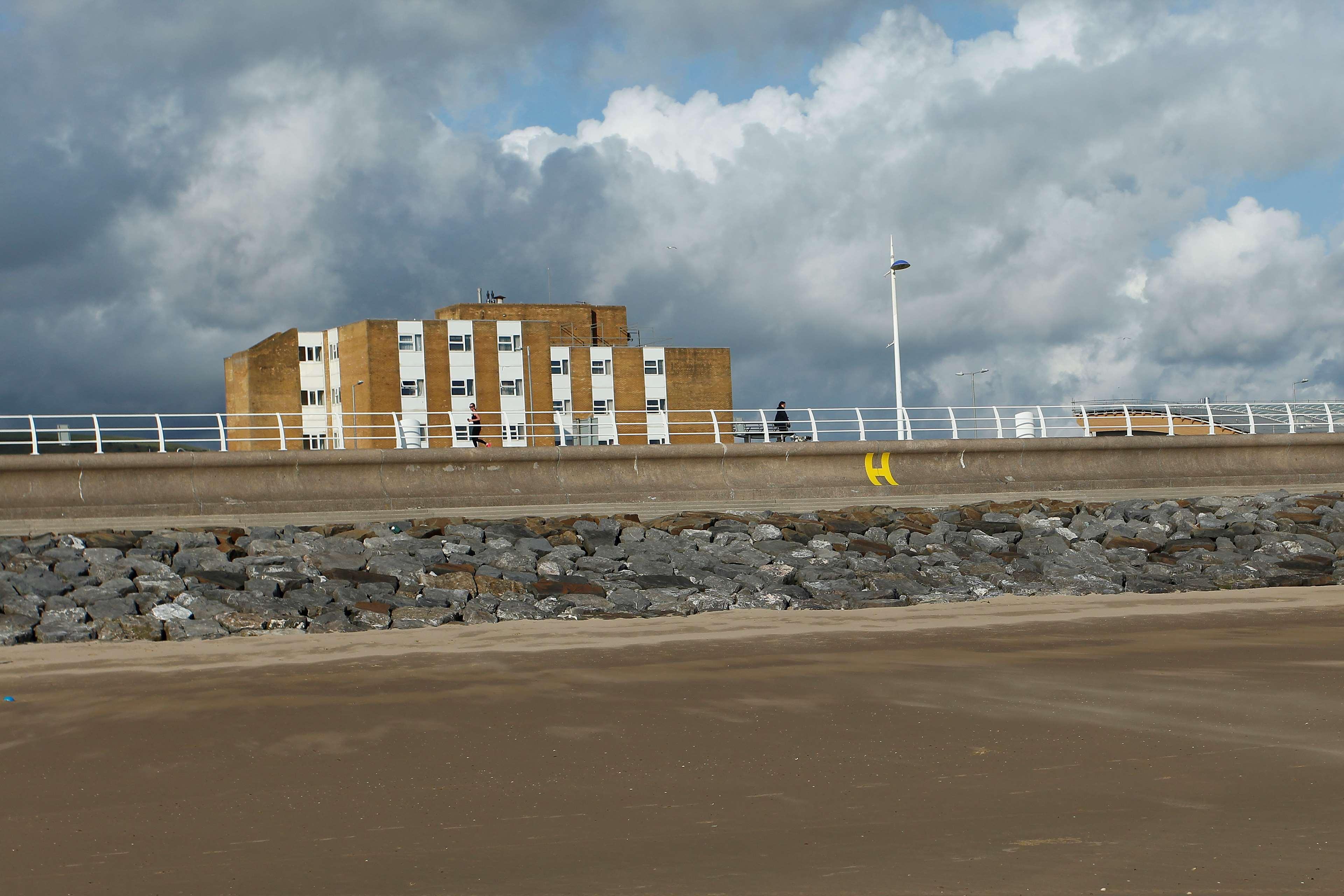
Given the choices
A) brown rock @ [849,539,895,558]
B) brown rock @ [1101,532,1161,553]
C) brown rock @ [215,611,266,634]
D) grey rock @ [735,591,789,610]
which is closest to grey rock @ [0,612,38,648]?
brown rock @ [215,611,266,634]

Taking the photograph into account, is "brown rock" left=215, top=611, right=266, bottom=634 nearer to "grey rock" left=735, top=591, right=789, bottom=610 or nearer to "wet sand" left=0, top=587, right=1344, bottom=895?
"wet sand" left=0, top=587, right=1344, bottom=895

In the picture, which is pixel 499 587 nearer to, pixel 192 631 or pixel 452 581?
pixel 452 581

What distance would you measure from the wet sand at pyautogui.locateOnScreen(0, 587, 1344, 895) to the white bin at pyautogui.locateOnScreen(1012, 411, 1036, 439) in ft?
42.1

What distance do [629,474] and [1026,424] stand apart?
8.93 m

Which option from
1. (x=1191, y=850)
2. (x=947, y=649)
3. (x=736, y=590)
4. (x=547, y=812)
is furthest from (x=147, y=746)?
(x=736, y=590)

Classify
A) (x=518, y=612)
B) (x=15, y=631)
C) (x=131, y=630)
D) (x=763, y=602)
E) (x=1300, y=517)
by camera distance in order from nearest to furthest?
(x=15, y=631)
(x=131, y=630)
(x=518, y=612)
(x=763, y=602)
(x=1300, y=517)

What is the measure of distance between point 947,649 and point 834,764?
15.6 ft

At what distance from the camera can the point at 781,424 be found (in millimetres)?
23656

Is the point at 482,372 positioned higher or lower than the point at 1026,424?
higher

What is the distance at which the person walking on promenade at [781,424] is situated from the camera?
76.8ft

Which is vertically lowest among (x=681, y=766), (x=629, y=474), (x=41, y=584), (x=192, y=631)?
(x=681, y=766)

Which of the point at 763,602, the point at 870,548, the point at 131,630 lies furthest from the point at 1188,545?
the point at 131,630

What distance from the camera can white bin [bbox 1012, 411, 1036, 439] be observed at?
24906 mm

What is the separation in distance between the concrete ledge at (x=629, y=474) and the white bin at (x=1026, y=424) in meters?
0.82
